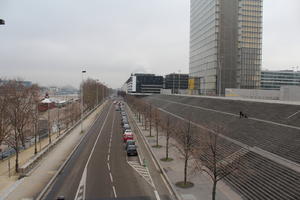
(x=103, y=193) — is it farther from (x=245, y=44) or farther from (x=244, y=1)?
(x=244, y=1)

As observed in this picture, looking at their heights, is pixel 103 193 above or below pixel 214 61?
below

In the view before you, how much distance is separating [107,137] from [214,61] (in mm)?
63390

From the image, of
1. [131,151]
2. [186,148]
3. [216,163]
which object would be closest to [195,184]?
[216,163]

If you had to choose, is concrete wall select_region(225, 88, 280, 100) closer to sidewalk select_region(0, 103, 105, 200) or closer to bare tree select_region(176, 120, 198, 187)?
bare tree select_region(176, 120, 198, 187)

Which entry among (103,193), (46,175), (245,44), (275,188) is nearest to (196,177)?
(275,188)

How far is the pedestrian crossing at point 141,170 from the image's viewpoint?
21062mm

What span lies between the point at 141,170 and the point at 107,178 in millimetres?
3801

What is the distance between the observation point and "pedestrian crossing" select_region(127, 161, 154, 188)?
69.1 feet

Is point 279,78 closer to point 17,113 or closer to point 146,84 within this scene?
point 146,84

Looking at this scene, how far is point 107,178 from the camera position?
21.3 m

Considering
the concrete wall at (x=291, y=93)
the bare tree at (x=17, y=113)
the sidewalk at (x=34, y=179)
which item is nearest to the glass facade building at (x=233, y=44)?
the concrete wall at (x=291, y=93)

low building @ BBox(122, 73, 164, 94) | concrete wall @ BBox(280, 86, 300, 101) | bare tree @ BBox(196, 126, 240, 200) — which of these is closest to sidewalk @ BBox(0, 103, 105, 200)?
bare tree @ BBox(196, 126, 240, 200)

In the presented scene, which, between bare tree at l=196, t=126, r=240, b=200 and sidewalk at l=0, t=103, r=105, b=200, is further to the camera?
sidewalk at l=0, t=103, r=105, b=200

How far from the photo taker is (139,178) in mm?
21391
